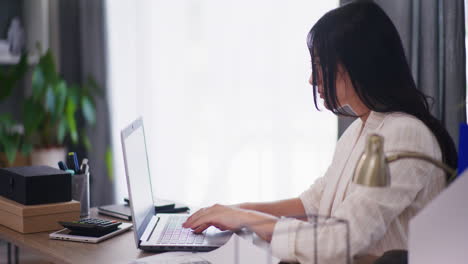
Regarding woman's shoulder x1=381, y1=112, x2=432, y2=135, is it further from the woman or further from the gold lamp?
the gold lamp

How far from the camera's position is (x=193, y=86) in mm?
3279

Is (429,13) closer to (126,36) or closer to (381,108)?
(381,108)

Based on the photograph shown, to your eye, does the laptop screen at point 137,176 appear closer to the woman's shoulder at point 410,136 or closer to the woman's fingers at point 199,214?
the woman's fingers at point 199,214

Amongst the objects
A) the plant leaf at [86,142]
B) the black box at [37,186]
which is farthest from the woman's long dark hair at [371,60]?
the plant leaf at [86,142]

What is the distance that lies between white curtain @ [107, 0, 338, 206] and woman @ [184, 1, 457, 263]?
1.14 meters

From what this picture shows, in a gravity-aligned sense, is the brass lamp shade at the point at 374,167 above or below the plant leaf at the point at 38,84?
below

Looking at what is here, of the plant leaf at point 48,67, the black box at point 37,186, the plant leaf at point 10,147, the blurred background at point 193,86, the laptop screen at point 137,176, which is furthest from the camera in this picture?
the plant leaf at point 48,67

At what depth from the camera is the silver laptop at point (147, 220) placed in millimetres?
1527

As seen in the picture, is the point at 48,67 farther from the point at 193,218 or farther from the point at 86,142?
the point at 193,218

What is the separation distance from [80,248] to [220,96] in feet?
5.34

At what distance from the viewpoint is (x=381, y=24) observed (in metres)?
1.44

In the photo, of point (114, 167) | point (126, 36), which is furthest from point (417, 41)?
point (114, 167)

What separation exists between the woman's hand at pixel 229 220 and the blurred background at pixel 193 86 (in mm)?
915

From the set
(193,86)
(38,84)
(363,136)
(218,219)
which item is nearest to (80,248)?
(218,219)
